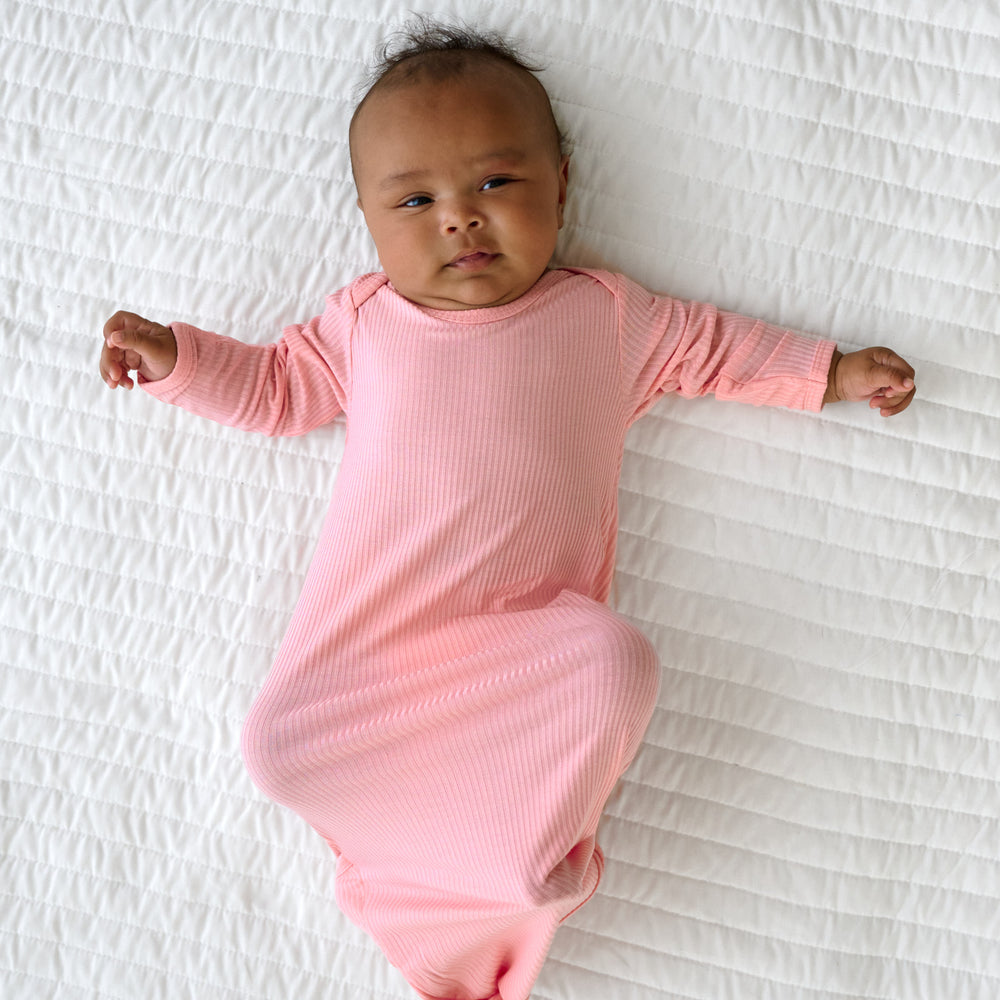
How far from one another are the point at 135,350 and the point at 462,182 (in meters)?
0.41

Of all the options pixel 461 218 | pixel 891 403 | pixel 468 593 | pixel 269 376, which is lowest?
pixel 468 593

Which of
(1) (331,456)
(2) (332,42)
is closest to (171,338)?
(1) (331,456)

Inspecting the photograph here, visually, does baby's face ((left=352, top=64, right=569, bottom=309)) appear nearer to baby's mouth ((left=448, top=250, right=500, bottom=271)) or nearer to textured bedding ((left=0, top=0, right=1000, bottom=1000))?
baby's mouth ((left=448, top=250, right=500, bottom=271))

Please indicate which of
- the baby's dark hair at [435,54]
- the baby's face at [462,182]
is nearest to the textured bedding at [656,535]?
the baby's dark hair at [435,54]

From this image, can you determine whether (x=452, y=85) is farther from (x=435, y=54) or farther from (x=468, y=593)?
(x=468, y=593)

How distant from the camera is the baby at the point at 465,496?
3.24 feet

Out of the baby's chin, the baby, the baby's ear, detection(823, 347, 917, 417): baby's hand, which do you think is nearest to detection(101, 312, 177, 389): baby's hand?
the baby

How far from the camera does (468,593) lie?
106 cm

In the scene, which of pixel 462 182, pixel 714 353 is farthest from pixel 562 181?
pixel 714 353

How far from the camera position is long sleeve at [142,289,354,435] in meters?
1.12

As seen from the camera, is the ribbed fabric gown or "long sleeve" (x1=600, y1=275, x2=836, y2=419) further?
"long sleeve" (x1=600, y1=275, x2=836, y2=419)

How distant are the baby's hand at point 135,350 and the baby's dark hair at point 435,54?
0.32 m

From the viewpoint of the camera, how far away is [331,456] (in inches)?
47.0

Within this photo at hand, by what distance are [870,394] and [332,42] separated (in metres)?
0.76
